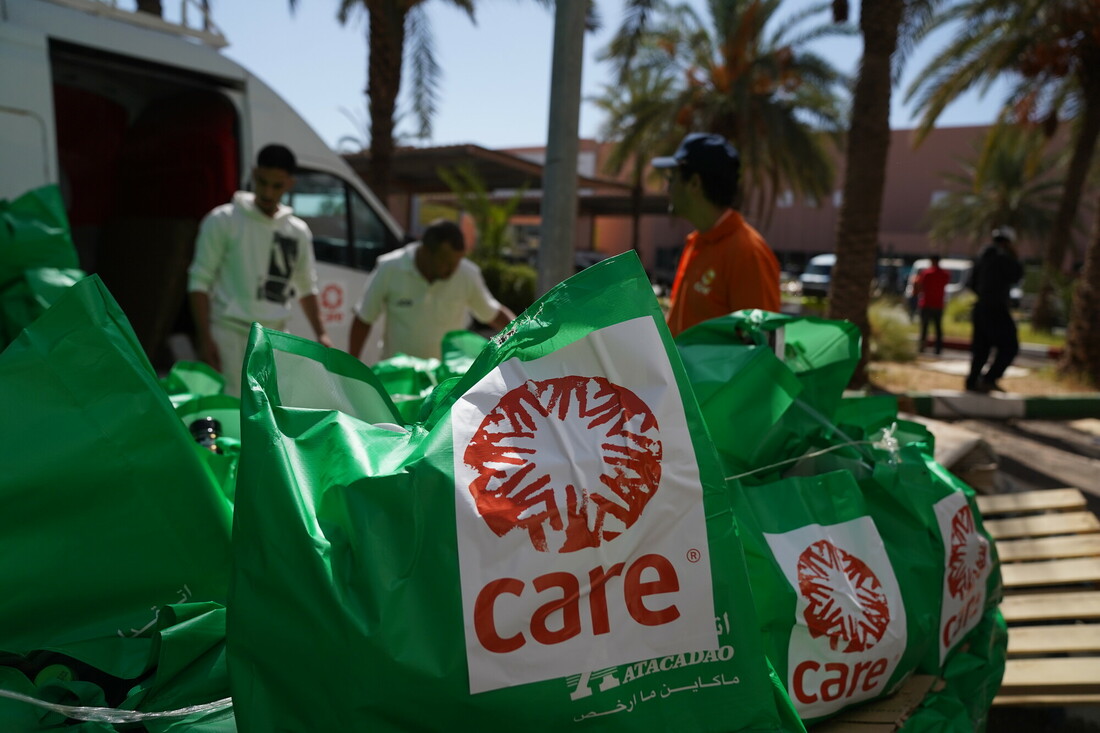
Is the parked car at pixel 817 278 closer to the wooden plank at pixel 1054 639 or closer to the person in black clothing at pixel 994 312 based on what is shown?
the person in black clothing at pixel 994 312

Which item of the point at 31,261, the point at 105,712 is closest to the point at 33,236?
the point at 31,261

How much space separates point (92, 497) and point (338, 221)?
531 cm

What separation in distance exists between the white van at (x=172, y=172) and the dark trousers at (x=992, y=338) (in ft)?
22.3

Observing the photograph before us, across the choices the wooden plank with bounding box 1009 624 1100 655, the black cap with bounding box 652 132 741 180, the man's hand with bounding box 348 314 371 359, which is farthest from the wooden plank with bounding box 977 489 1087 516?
the man's hand with bounding box 348 314 371 359

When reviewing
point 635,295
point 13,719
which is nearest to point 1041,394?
point 635,295

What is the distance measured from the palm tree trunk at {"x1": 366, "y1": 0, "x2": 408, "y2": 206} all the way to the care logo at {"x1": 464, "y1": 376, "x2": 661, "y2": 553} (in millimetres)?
12073

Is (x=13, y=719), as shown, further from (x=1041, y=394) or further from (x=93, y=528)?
(x=1041, y=394)

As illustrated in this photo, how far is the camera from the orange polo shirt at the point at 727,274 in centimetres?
319

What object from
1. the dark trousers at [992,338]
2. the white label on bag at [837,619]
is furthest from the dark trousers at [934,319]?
the white label on bag at [837,619]

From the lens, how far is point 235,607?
1.23 meters

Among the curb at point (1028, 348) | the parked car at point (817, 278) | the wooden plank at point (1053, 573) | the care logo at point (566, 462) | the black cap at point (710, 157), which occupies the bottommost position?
the curb at point (1028, 348)

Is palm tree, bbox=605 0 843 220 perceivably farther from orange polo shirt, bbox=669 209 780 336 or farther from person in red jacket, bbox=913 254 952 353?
orange polo shirt, bbox=669 209 780 336

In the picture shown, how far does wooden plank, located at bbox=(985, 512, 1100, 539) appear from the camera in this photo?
3492 millimetres

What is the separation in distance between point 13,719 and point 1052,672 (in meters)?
2.90
